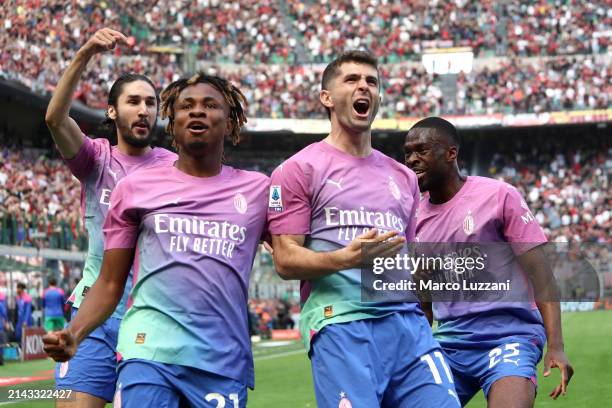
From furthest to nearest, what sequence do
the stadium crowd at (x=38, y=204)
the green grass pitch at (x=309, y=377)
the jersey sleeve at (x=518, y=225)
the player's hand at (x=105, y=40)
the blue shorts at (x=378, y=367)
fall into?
the stadium crowd at (x=38, y=204), the green grass pitch at (x=309, y=377), the jersey sleeve at (x=518, y=225), the player's hand at (x=105, y=40), the blue shorts at (x=378, y=367)

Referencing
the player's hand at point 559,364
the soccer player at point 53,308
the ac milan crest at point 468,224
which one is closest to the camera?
the player's hand at point 559,364

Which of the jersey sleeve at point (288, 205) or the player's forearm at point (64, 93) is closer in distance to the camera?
the jersey sleeve at point (288, 205)

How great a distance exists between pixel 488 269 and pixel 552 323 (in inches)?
22.3

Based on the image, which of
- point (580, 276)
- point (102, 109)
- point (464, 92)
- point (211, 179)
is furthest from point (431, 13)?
point (211, 179)

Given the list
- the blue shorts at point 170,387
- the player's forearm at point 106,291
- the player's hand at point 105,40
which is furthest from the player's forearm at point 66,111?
the blue shorts at point 170,387

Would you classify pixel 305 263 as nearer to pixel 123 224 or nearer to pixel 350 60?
pixel 123 224

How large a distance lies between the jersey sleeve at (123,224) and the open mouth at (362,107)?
1260 mm

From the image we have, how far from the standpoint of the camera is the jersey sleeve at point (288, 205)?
5074 mm

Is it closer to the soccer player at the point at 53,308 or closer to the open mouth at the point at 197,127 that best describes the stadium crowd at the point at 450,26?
the soccer player at the point at 53,308

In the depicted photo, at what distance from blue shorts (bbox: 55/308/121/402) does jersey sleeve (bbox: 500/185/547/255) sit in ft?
8.17

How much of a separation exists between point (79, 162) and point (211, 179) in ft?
6.10

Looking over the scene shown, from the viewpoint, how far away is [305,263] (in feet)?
16.1

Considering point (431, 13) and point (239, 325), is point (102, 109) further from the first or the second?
point (239, 325)

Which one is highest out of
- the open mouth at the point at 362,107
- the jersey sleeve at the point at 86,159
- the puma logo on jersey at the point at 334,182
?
the open mouth at the point at 362,107
